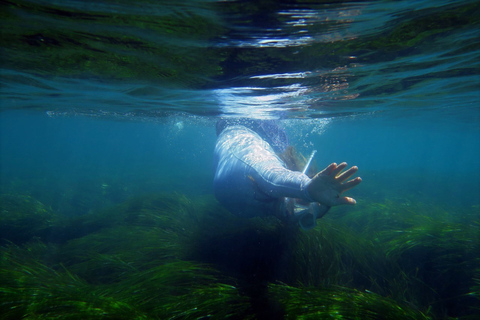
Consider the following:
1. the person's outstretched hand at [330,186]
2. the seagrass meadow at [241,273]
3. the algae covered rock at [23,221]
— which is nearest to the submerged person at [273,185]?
the person's outstretched hand at [330,186]

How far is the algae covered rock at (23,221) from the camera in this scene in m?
7.60

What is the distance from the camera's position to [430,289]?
14.7 feet

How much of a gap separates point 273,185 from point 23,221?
9.07m

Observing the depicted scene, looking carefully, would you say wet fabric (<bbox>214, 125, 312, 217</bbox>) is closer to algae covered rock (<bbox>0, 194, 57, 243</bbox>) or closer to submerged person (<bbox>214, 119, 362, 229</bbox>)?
submerged person (<bbox>214, 119, 362, 229</bbox>)

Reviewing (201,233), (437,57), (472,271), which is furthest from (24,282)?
(437,57)

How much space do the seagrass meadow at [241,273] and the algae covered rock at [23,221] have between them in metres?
0.08

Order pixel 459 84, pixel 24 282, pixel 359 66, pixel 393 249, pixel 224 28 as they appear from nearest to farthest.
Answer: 1. pixel 24 282
2. pixel 224 28
3. pixel 393 249
4. pixel 359 66
5. pixel 459 84

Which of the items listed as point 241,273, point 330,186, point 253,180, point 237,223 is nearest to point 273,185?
point 253,180

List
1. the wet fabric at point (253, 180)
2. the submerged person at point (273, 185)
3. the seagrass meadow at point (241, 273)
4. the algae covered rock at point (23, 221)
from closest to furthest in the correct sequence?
the seagrass meadow at point (241, 273), the submerged person at point (273, 185), the wet fabric at point (253, 180), the algae covered rock at point (23, 221)

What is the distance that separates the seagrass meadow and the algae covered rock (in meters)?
0.08

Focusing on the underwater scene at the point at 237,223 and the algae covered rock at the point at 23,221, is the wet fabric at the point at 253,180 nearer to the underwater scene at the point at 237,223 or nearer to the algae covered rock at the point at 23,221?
the underwater scene at the point at 237,223

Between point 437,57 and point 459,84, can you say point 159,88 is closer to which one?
point 437,57

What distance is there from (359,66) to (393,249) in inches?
187

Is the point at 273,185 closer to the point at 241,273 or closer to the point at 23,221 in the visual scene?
the point at 241,273
